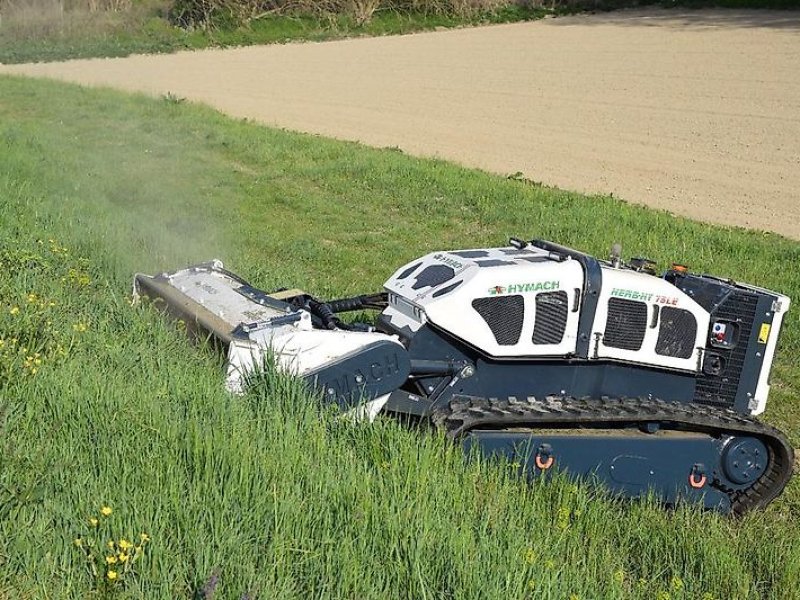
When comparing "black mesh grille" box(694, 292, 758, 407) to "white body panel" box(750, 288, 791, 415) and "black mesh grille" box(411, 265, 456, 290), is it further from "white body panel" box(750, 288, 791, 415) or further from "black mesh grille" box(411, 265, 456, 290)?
"black mesh grille" box(411, 265, 456, 290)

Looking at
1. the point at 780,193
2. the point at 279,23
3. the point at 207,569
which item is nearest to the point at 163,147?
the point at 780,193

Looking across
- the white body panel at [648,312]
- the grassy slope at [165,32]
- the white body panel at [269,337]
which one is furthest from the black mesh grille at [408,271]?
the grassy slope at [165,32]

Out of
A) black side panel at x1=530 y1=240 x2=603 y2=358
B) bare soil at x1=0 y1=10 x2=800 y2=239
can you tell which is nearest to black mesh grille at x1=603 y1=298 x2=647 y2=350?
black side panel at x1=530 y1=240 x2=603 y2=358

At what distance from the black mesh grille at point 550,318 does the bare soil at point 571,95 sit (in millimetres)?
9187

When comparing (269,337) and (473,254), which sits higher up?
(473,254)

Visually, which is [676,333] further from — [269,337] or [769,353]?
[269,337]

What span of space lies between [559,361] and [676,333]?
941 mm

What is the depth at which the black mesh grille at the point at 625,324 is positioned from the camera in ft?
24.4

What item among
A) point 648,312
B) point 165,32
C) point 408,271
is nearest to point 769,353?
point 648,312

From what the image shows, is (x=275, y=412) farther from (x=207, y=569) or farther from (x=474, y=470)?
(x=207, y=569)

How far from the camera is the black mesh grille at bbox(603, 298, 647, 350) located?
743cm

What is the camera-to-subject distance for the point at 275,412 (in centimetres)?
584

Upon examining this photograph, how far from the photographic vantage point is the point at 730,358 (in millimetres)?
7945

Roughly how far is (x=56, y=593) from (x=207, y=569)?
1.88 feet
